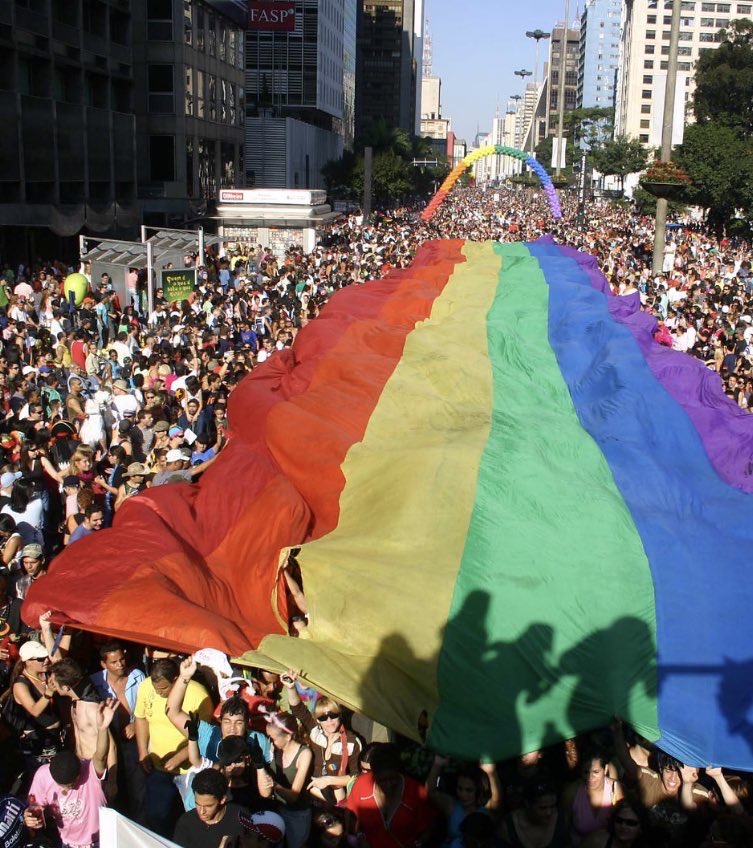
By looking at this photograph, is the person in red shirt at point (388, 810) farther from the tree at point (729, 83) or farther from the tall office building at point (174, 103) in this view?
the tree at point (729, 83)

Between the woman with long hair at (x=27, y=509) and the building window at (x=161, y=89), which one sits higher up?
the building window at (x=161, y=89)

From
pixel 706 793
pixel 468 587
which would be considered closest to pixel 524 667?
pixel 468 587

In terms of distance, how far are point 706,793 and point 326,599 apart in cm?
224

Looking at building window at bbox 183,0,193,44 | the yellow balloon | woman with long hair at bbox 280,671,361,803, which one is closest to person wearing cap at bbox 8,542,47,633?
woman with long hair at bbox 280,671,361,803

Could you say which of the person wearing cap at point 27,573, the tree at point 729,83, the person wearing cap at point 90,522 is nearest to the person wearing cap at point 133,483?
the person wearing cap at point 90,522

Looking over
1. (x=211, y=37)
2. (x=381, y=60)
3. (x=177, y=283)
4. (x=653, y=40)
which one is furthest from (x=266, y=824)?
(x=381, y=60)

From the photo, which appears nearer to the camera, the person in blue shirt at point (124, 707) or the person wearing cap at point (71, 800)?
the person wearing cap at point (71, 800)

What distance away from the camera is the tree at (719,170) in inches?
1725

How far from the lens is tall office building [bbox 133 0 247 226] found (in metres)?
40.1

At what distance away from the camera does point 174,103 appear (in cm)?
4094

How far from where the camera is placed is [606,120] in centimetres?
10919

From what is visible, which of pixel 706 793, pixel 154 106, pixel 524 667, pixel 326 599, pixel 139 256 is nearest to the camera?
pixel 706 793

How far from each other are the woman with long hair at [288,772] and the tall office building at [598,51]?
195m

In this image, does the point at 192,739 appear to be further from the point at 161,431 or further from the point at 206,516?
the point at 161,431
